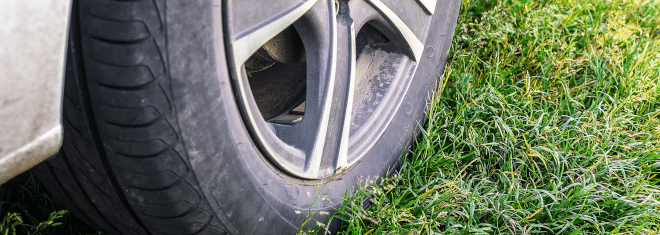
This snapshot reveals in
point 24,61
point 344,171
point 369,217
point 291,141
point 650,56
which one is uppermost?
point 24,61

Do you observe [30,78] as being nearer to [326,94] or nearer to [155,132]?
[155,132]

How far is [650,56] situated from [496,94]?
33.9 inches

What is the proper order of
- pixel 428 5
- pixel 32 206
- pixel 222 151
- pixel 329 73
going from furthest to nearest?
pixel 428 5, pixel 32 206, pixel 329 73, pixel 222 151

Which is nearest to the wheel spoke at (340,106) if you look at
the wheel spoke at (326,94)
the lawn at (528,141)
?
the wheel spoke at (326,94)

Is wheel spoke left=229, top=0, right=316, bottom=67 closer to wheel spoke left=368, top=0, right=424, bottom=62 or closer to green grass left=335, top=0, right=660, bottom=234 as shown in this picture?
wheel spoke left=368, top=0, right=424, bottom=62

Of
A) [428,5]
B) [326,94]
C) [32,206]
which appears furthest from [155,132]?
[428,5]

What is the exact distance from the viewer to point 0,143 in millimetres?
796

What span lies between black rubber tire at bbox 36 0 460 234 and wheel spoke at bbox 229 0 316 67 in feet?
0.21

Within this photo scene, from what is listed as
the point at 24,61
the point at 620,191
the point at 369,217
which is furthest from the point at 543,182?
the point at 24,61

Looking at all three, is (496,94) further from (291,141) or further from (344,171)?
(291,141)

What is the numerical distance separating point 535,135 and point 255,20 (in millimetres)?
1281

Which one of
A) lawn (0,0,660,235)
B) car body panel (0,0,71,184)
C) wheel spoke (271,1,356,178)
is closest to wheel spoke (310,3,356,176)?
wheel spoke (271,1,356,178)

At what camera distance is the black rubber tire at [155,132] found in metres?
0.88

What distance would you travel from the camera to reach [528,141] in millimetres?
1936
